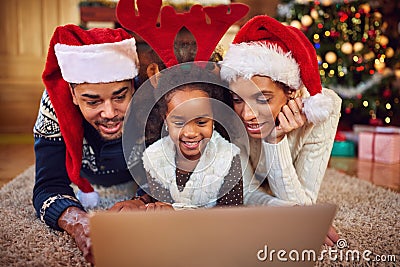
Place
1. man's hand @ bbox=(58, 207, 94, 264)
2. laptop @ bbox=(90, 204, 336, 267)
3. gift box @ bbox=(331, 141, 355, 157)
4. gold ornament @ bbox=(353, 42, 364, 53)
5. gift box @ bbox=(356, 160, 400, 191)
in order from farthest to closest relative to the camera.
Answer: gold ornament @ bbox=(353, 42, 364, 53)
gift box @ bbox=(331, 141, 355, 157)
gift box @ bbox=(356, 160, 400, 191)
man's hand @ bbox=(58, 207, 94, 264)
laptop @ bbox=(90, 204, 336, 267)

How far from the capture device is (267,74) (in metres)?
0.99

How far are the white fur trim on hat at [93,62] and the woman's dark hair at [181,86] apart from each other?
14 centimetres

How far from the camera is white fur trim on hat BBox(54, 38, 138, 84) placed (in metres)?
1.03

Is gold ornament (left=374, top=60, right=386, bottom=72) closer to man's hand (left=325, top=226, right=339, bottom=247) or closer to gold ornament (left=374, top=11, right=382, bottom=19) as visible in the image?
gold ornament (left=374, top=11, right=382, bottom=19)

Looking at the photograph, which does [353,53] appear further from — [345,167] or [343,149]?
[345,167]

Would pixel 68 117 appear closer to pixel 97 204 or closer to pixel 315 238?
pixel 97 204

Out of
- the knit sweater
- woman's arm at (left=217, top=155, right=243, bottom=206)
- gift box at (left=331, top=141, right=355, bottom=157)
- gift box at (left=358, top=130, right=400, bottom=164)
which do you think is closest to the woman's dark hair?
woman's arm at (left=217, top=155, right=243, bottom=206)

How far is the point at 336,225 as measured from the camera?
1.15 m

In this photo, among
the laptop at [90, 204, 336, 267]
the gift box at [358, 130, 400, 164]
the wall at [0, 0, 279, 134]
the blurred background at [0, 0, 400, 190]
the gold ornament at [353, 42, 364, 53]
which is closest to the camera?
the laptop at [90, 204, 336, 267]

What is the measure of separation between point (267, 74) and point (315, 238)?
38cm

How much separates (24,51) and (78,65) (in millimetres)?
2719

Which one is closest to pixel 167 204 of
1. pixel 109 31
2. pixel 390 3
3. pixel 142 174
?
pixel 142 174

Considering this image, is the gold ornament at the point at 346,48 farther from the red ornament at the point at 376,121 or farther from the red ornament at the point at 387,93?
the red ornament at the point at 376,121

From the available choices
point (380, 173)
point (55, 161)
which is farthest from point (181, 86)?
point (380, 173)
